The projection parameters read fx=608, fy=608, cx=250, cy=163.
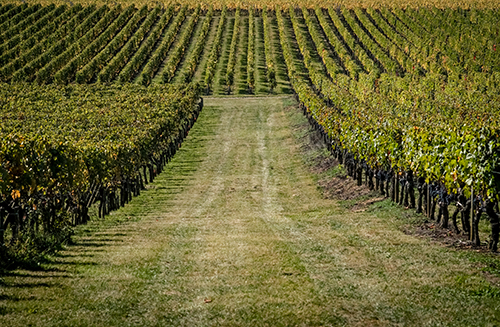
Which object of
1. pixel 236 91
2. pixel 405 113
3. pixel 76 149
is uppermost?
pixel 76 149

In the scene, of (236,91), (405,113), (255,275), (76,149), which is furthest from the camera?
(236,91)

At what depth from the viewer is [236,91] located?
76.6 meters

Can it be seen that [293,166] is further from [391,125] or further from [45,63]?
[45,63]

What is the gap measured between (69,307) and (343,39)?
92.1m

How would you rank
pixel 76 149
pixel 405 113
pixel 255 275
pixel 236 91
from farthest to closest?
pixel 236 91
pixel 405 113
pixel 76 149
pixel 255 275

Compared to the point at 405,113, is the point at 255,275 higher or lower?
lower

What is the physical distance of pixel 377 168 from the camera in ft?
86.1

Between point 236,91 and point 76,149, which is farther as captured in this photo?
point 236,91

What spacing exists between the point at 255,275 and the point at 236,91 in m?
63.7

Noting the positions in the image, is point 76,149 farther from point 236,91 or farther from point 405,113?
point 236,91

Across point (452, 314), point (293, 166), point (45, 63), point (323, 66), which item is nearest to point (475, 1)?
point (323, 66)

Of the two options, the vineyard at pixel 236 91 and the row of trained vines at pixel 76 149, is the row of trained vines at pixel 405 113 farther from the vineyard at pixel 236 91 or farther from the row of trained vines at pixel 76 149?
the row of trained vines at pixel 76 149

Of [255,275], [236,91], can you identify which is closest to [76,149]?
[255,275]

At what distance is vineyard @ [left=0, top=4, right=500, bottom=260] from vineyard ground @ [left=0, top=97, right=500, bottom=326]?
1887 mm
